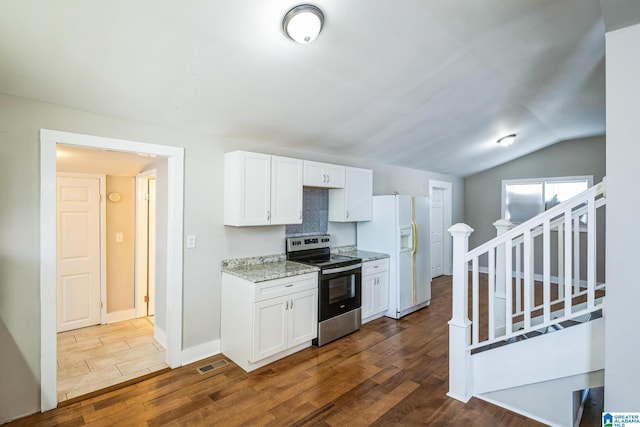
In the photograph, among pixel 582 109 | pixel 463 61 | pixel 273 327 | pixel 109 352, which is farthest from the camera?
pixel 582 109

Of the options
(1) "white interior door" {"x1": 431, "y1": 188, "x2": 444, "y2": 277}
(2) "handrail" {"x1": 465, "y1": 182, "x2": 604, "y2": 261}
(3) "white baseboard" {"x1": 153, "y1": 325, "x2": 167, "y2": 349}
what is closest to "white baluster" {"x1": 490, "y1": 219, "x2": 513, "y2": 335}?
(2) "handrail" {"x1": 465, "y1": 182, "x2": 604, "y2": 261}

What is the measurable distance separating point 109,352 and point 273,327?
1805mm

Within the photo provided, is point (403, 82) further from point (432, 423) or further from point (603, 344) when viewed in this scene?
point (432, 423)

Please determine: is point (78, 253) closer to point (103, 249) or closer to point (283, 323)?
point (103, 249)

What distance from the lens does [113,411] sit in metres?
2.37

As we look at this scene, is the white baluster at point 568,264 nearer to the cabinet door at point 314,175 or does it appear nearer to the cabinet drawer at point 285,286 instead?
the cabinet drawer at point 285,286

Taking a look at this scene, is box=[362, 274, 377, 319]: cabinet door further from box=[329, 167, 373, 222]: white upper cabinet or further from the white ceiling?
the white ceiling

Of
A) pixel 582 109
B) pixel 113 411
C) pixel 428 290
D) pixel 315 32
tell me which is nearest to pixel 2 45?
pixel 315 32

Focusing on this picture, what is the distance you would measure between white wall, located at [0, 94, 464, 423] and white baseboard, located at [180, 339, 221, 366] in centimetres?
5

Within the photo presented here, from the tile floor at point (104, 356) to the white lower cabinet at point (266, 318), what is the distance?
765mm

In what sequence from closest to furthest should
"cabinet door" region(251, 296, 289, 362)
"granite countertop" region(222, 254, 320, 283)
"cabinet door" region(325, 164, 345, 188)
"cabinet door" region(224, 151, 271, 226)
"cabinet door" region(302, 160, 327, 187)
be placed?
"cabinet door" region(251, 296, 289, 362) → "granite countertop" region(222, 254, 320, 283) → "cabinet door" region(224, 151, 271, 226) → "cabinet door" region(302, 160, 327, 187) → "cabinet door" region(325, 164, 345, 188)

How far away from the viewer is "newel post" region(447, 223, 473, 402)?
98.9 inches

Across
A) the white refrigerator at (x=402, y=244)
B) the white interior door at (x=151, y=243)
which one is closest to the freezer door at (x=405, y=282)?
the white refrigerator at (x=402, y=244)

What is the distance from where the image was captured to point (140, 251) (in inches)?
172
